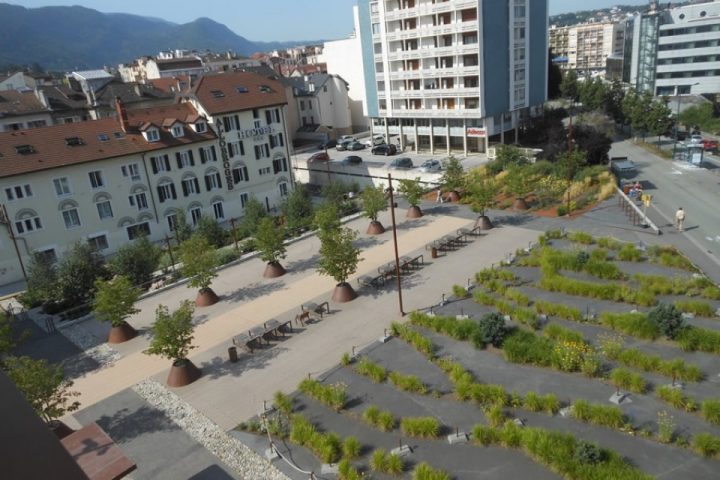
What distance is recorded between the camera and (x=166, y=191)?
1704 inches

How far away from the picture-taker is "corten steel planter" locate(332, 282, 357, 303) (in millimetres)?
25750

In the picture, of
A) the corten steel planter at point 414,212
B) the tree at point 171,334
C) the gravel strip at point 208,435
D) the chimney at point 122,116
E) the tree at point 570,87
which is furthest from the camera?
the tree at point 570,87

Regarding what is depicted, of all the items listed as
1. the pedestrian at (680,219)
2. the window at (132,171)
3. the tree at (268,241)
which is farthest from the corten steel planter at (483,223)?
the window at (132,171)

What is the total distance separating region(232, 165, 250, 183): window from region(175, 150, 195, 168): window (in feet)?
13.9

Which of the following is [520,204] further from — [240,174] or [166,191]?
[166,191]

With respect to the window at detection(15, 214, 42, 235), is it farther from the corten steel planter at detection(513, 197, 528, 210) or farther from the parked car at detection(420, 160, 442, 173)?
the corten steel planter at detection(513, 197, 528, 210)

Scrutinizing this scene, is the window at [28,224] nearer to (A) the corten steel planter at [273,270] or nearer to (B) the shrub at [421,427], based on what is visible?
(A) the corten steel planter at [273,270]

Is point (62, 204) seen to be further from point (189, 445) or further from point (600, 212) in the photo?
point (600, 212)

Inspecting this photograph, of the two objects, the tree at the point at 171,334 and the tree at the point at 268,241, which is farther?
the tree at the point at 268,241

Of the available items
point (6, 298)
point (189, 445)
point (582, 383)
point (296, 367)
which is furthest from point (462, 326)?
point (6, 298)

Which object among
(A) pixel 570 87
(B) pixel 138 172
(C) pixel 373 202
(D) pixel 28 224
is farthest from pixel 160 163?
(A) pixel 570 87

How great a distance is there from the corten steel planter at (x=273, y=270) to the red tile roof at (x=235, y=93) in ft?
68.4

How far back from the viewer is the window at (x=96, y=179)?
3929 centimetres

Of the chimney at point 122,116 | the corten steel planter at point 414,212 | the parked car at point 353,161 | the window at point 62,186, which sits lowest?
the corten steel planter at point 414,212
